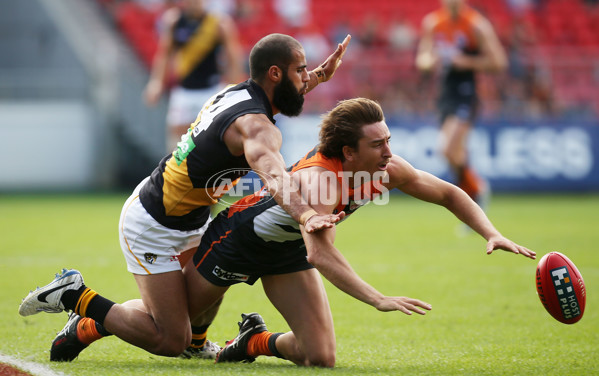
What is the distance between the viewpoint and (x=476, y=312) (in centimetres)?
609

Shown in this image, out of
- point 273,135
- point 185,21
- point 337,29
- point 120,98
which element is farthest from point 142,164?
point 273,135

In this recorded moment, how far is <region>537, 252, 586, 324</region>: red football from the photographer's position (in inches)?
177

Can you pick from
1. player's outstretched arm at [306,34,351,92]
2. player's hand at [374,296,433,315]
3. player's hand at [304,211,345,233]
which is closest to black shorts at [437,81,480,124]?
player's outstretched arm at [306,34,351,92]

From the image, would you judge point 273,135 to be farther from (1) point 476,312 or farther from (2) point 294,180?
(1) point 476,312

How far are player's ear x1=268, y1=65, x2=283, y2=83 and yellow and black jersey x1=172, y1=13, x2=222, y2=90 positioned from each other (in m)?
6.46

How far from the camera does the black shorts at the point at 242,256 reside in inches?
179

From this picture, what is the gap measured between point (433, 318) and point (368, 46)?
13081 mm

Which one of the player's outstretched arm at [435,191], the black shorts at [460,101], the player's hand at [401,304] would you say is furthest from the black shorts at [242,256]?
the black shorts at [460,101]

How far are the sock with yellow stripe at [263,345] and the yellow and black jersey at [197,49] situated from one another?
6.75 m

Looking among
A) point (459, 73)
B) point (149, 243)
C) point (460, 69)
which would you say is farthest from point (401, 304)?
point (459, 73)

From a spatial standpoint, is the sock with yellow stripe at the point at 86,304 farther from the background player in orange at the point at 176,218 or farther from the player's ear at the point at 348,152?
the player's ear at the point at 348,152

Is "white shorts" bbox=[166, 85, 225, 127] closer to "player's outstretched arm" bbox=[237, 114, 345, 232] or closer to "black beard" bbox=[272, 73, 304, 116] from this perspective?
"black beard" bbox=[272, 73, 304, 116]

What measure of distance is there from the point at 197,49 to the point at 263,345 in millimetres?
6936

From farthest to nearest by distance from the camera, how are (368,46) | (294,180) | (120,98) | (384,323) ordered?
1. (368,46)
2. (120,98)
3. (384,323)
4. (294,180)
